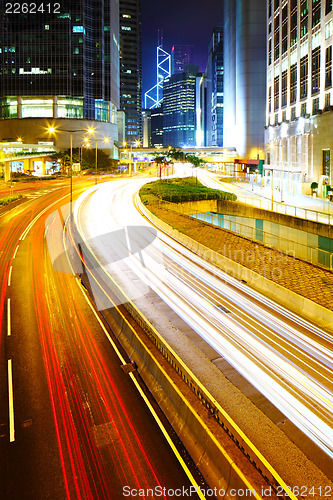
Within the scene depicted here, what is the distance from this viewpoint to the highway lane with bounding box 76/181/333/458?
11039mm

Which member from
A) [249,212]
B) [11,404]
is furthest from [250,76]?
[11,404]

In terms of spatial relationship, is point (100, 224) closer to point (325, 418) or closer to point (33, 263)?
point (33, 263)

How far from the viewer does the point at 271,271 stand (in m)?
22.1

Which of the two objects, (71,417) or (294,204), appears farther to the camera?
(294,204)

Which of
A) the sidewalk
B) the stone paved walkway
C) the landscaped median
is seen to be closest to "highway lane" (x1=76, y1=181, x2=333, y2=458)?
the landscaped median

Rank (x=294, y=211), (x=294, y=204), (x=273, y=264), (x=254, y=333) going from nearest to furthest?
1. (x=254, y=333)
2. (x=273, y=264)
3. (x=294, y=211)
4. (x=294, y=204)

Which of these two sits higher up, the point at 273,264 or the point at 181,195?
the point at 181,195

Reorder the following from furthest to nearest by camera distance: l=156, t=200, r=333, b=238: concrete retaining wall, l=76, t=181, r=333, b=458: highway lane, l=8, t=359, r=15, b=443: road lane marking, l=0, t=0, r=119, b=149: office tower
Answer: l=0, t=0, r=119, b=149: office tower < l=156, t=200, r=333, b=238: concrete retaining wall < l=76, t=181, r=333, b=458: highway lane < l=8, t=359, r=15, b=443: road lane marking

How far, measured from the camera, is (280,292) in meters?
19.0

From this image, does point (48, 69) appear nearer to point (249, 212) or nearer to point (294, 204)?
point (249, 212)

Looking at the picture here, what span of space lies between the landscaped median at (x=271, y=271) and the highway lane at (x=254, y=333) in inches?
27.3

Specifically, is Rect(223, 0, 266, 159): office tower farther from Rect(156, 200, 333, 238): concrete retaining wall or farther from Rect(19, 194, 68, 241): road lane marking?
Rect(19, 194, 68, 241): road lane marking

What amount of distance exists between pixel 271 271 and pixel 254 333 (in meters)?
7.65

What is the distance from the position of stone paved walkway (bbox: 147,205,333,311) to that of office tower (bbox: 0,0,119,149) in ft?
357
